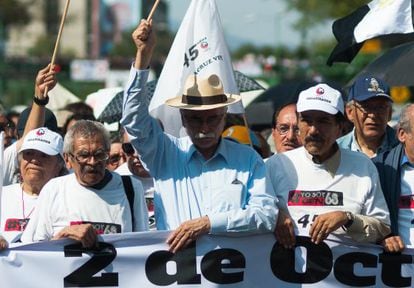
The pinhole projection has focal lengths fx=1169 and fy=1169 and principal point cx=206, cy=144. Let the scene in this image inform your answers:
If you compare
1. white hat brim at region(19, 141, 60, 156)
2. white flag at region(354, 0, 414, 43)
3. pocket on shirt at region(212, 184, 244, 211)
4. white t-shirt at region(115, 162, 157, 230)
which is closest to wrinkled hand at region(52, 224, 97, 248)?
pocket on shirt at region(212, 184, 244, 211)

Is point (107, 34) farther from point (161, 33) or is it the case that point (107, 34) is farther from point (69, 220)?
point (69, 220)

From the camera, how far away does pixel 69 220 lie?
640cm

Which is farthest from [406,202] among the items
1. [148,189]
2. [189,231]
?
[148,189]

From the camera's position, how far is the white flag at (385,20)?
9016 mm

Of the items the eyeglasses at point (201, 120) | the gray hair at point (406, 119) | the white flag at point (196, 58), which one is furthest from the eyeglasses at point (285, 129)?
the eyeglasses at point (201, 120)

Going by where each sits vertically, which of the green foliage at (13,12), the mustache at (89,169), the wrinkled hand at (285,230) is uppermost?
the green foliage at (13,12)

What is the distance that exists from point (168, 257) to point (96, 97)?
6.29 m

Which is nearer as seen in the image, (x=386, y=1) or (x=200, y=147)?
(x=200, y=147)

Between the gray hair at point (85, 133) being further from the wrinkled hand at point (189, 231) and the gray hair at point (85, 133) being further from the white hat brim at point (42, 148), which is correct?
the wrinkled hand at point (189, 231)

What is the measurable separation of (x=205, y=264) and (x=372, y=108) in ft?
6.28

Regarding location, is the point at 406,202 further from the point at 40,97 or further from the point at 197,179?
the point at 40,97

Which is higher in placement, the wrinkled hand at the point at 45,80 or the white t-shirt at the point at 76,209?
the wrinkled hand at the point at 45,80

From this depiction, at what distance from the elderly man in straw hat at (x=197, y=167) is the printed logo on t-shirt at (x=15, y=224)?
1.02 meters

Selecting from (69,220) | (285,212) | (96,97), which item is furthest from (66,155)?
(96,97)
